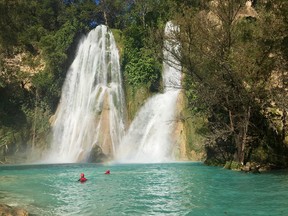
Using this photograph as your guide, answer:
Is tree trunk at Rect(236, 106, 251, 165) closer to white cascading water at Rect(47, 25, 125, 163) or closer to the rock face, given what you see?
the rock face

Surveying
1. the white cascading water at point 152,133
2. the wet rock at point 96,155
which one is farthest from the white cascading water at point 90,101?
the white cascading water at point 152,133

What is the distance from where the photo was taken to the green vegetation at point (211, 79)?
17969mm

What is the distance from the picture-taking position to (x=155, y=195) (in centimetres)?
1240

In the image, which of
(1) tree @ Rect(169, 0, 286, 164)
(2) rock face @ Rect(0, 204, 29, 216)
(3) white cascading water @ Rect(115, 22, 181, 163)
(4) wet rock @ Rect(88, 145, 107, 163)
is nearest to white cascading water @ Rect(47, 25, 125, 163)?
(4) wet rock @ Rect(88, 145, 107, 163)

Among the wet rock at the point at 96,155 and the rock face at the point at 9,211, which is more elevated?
the wet rock at the point at 96,155

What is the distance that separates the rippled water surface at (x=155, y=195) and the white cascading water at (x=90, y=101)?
15.8 meters

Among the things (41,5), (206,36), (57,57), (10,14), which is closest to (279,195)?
(206,36)

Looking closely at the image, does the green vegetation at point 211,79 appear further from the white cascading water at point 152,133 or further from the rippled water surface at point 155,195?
the rippled water surface at point 155,195

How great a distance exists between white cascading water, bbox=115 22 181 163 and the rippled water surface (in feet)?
39.7

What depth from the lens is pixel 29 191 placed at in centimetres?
1406

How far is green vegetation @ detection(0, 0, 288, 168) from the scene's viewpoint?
1797 cm

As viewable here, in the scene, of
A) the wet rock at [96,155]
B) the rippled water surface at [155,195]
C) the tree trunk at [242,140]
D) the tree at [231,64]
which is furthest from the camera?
the wet rock at [96,155]

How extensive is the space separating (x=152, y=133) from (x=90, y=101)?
8400 millimetres

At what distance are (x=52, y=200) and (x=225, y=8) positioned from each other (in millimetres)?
13425
